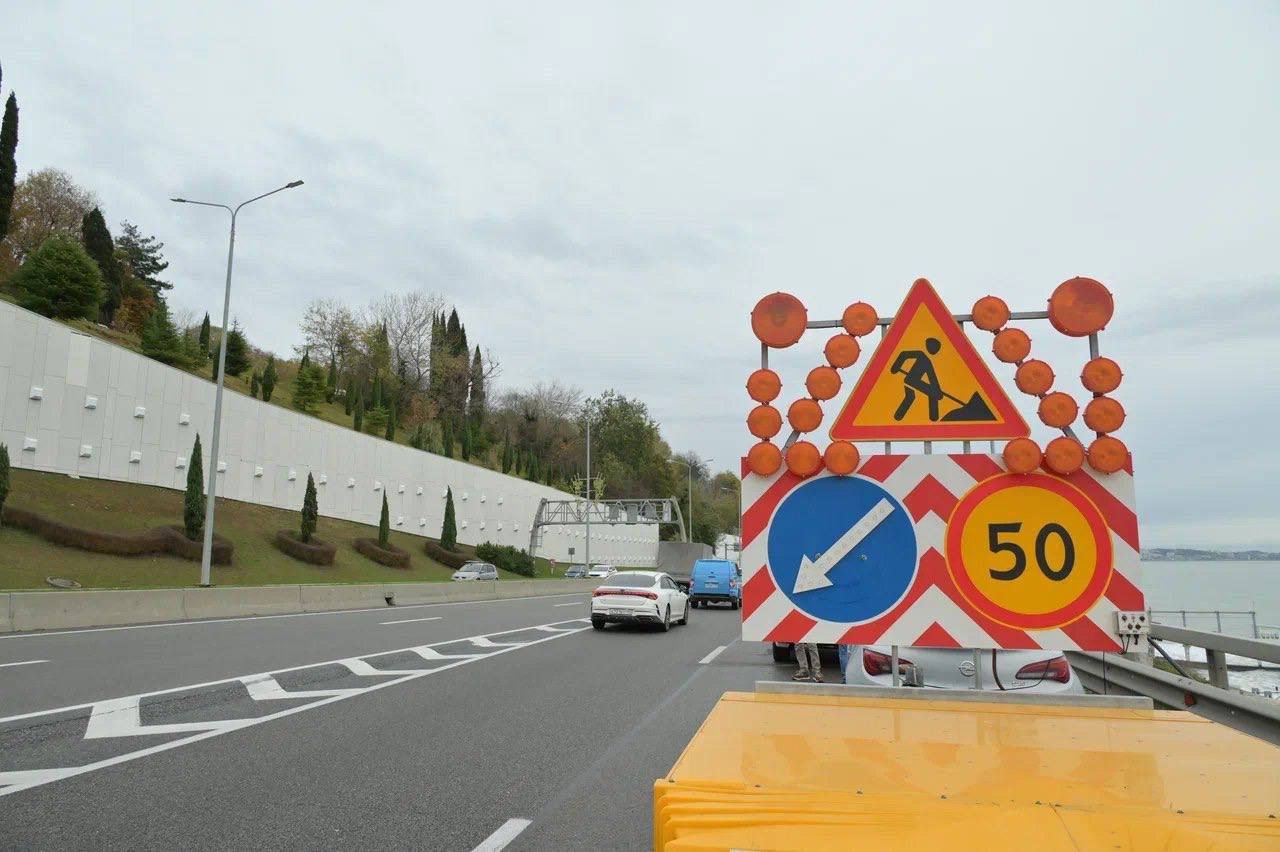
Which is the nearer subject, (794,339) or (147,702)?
(794,339)

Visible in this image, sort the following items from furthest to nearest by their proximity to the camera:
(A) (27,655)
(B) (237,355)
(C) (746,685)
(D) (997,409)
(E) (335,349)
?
1. (E) (335,349)
2. (B) (237,355)
3. (A) (27,655)
4. (C) (746,685)
5. (D) (997,409)

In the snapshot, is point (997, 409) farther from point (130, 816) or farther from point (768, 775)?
point (130, 816)

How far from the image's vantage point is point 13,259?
60.1m

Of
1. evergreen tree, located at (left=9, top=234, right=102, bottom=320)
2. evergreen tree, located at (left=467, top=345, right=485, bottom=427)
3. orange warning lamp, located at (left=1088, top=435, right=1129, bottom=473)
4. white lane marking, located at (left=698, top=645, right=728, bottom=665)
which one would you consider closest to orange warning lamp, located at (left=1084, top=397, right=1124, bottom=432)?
orange warning lamp, located at (left=1088, top=435, right=1129, bottom=473)

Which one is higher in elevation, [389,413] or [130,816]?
[389,413]

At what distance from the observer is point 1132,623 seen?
3.47m

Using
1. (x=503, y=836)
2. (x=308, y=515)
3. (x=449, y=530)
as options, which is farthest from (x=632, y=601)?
(x=449, y=530)

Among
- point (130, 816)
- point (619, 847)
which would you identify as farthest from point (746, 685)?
point (130, 816)

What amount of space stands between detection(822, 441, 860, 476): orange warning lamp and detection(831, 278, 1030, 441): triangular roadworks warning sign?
362 mm

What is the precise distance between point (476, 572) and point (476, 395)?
56127 mm

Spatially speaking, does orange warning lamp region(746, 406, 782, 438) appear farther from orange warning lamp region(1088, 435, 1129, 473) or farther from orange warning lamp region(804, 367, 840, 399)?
orange warning lamp region(1088, 435, 1129, 473)

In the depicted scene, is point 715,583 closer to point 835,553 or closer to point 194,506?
point 194,506

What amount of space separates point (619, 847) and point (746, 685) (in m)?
7.05

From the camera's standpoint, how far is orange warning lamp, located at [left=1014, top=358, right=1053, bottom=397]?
3.73 meters
